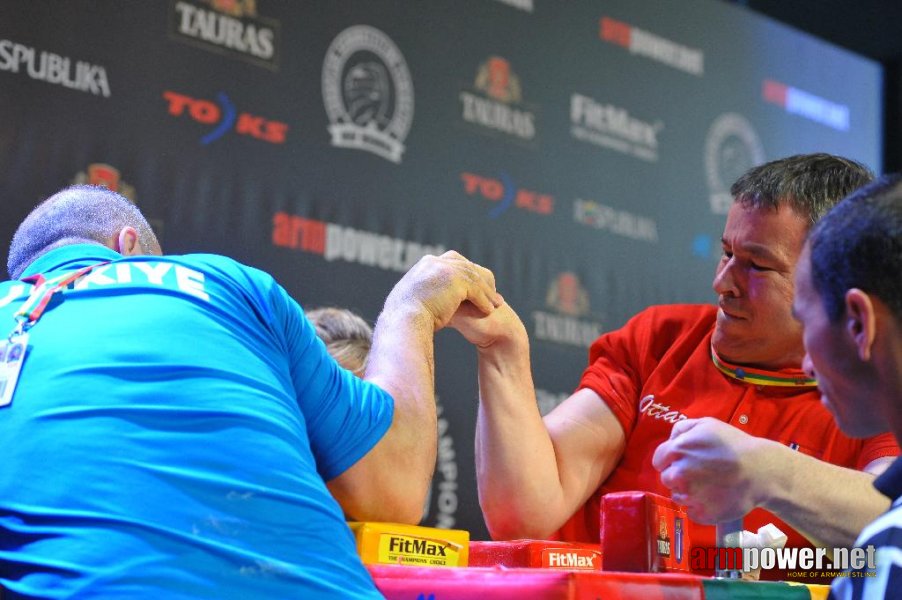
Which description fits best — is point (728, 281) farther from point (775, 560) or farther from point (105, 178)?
point (105, 178)

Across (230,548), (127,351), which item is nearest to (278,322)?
(127,351)

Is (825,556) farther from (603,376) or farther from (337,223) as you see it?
(337,223)

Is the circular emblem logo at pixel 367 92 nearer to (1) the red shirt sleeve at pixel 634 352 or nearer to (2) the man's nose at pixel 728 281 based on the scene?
(1) the red shirt sleeve at pixel 634 352

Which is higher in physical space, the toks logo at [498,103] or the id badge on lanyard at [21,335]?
the toks logo at [498,103]

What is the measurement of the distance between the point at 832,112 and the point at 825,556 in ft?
12.1

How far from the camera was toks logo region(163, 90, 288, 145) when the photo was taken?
2922mm

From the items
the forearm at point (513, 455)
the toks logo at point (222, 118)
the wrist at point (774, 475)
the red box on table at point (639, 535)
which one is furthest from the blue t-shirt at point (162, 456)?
the toks logo at point (222, 118)

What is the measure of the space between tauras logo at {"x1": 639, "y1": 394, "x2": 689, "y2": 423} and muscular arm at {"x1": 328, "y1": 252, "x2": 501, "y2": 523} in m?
0.41

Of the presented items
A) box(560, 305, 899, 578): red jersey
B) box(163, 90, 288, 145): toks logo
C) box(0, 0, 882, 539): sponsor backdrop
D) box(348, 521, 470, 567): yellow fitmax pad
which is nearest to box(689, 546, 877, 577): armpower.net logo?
box(560, 305, 899, 578): red jersey

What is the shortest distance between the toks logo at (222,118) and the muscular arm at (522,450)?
1.50 metres

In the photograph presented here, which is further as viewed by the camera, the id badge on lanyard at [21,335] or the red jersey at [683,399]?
the red jersey at [683,399]

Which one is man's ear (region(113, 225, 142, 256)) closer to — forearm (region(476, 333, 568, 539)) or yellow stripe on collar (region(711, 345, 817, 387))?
forearm (region(476, 333, 568, 539))

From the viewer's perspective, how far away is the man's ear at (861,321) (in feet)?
3.03

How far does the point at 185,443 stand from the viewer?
3.56 feet
